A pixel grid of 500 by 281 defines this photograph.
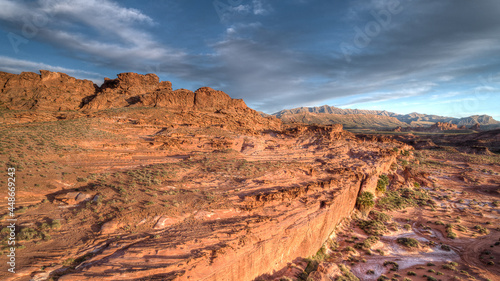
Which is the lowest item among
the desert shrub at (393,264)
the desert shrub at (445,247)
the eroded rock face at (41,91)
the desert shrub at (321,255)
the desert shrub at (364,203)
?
the desert shrub at (393,264)

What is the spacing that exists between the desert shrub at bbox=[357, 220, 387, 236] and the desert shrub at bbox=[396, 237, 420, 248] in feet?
4.67

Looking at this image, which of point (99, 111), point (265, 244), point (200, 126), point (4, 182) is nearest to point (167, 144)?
point (200, 126)

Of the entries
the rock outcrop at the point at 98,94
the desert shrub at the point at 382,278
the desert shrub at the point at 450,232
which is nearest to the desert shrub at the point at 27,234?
the desert shrub at the point at 382,278

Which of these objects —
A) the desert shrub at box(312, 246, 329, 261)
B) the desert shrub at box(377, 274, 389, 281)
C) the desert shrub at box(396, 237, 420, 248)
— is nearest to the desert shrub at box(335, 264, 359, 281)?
the desert shrub at box(312, 246, 329, 261)

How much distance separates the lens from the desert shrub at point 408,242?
16528mm

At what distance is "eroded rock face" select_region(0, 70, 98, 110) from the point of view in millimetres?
31250

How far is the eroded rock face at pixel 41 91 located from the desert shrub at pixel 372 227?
156ft

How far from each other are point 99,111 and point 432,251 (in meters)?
46.3

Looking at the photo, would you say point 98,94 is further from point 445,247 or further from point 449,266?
point 445,247

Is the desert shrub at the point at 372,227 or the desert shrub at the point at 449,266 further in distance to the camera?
the desert shrub at the point at 372,227

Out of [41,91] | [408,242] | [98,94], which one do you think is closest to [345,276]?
[408,242]

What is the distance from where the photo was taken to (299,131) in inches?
1444

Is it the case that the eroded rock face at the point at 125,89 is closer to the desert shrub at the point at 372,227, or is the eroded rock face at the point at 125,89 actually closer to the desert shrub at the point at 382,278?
the desert shrub at the point at 372,227

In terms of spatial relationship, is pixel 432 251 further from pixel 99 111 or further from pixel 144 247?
pixel 99 111
